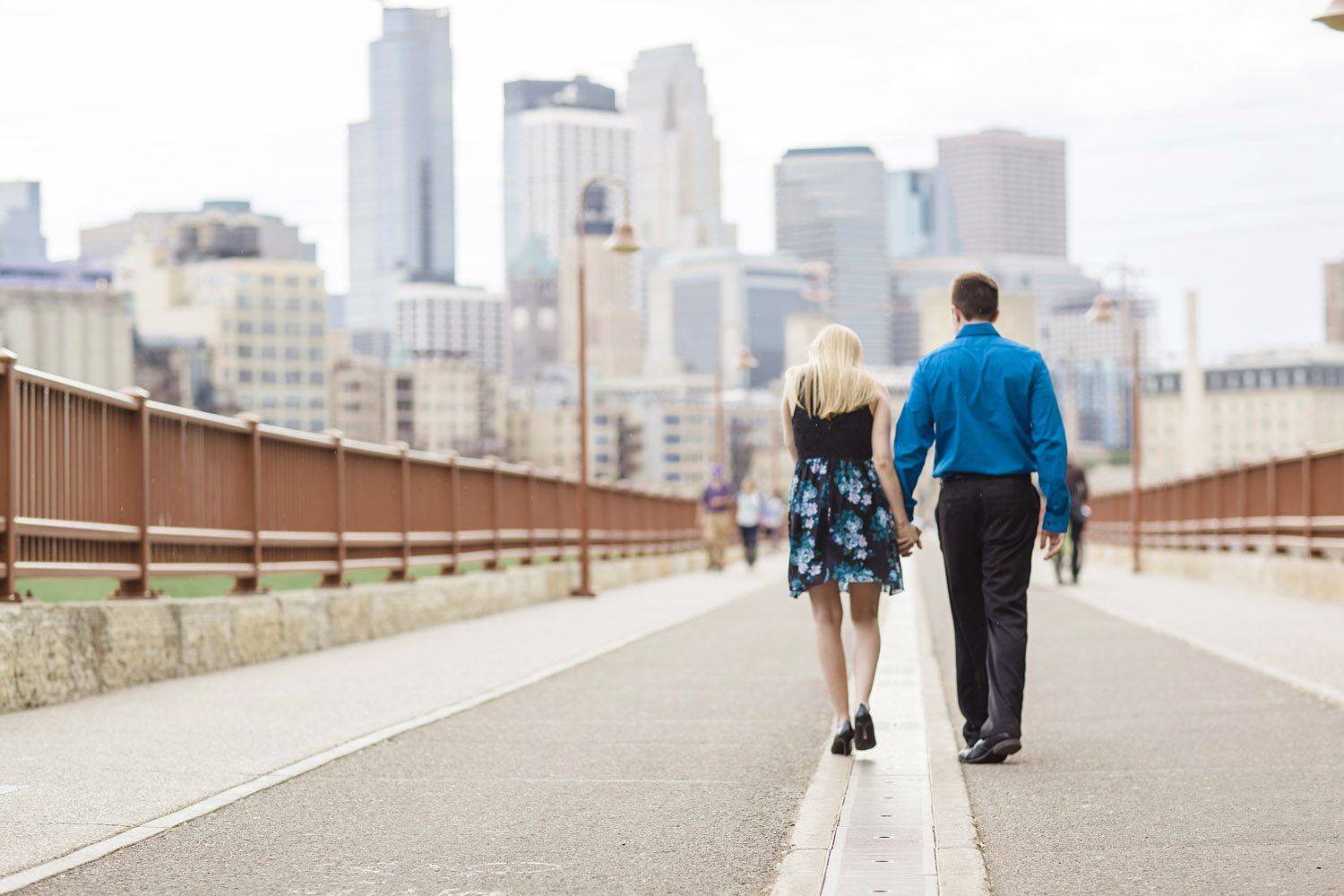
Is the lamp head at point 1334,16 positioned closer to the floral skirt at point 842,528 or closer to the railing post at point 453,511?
the floral skirt at point 842,528

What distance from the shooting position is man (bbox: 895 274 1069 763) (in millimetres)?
7121

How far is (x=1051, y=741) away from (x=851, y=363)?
180 centimetres

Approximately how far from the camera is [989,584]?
23.7 ft

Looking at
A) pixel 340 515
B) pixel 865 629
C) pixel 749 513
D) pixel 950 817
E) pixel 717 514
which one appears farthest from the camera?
pixel 717 514

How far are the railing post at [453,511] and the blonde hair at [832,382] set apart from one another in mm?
11447

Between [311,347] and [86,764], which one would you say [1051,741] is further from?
[311,347]

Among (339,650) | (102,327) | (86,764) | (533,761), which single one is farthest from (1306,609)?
(102,327)

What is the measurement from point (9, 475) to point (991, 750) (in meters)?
Answer: 4.98

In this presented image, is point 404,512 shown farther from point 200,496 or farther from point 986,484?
point 986,484

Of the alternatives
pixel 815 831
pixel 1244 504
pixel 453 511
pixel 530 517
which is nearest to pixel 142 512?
pixel 815 831

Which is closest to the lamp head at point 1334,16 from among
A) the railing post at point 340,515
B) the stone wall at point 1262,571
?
the railing post at point 340,515

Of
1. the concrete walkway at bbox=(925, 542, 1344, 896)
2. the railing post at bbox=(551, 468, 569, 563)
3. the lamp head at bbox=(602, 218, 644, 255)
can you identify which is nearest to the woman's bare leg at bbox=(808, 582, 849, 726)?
the concrete walkway at bbox=(925, 542, 1344, 896)

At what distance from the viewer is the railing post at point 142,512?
1090 centimetres

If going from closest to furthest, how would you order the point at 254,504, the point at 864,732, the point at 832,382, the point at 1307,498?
the point at 864,732 < the point at 832,382 < the point at 254,504 < the point at 1307,498
